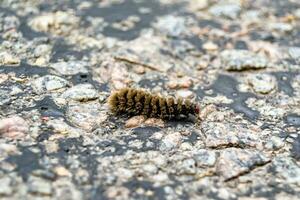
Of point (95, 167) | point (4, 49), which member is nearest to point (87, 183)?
point (95, 167)

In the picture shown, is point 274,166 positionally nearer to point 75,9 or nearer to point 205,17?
point 205,17

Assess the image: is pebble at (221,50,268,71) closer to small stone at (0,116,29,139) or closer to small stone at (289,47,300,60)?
small stone at (289,47,300,60)

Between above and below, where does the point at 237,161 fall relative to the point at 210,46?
below

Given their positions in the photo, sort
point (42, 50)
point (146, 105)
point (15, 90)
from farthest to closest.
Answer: point (42, 50)
point (15, 90)
point (146, 105)

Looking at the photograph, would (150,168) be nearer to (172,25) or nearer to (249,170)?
(249,170)

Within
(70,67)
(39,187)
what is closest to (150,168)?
(39,187)

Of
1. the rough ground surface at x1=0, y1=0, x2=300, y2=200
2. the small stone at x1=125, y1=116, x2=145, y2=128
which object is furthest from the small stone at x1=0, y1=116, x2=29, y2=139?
the small stone at x1=125, y1=116, x2=145, y2=128

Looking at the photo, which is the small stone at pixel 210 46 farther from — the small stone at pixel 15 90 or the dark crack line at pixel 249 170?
the small stone at pixel 15 90
